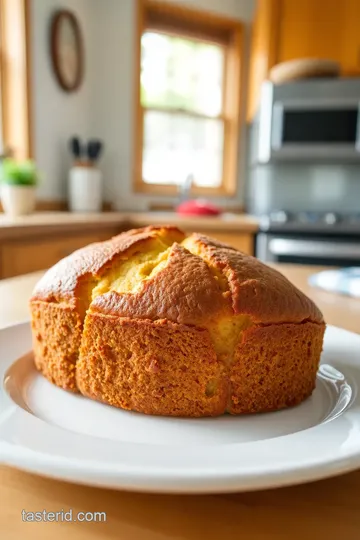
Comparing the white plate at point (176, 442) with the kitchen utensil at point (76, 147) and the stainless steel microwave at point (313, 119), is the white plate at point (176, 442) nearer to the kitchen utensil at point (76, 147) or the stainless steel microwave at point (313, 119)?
the stainless steel microwave at point (313, 119)

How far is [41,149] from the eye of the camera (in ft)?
10.0

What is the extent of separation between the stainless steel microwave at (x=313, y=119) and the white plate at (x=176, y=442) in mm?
2547

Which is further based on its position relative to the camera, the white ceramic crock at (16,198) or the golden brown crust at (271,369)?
the white ceramic crock at (16,198)

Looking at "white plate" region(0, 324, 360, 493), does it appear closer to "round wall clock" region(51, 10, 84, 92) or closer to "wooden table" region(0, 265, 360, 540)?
"wooden table" region(0, 265, 360, 540)

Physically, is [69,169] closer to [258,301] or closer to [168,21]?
[168,21]

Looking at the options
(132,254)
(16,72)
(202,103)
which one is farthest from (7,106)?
(132,254)

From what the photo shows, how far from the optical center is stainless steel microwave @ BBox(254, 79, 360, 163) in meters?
2.84

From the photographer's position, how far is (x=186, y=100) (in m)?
3.75

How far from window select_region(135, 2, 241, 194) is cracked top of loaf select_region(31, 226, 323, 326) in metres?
3.08

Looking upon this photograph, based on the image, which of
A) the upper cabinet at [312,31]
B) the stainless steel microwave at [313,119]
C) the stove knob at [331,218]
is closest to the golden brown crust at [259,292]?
the stove knob at [331,218]

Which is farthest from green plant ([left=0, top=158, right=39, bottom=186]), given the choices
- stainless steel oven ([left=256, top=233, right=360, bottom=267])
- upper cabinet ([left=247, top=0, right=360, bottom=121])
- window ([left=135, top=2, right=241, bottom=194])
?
upper cabinet ([left=247, top=0, right=360, bottom=121])

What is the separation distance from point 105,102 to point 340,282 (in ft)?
9.22

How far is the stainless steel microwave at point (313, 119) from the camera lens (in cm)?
284

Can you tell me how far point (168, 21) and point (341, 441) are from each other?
12.1 ft
